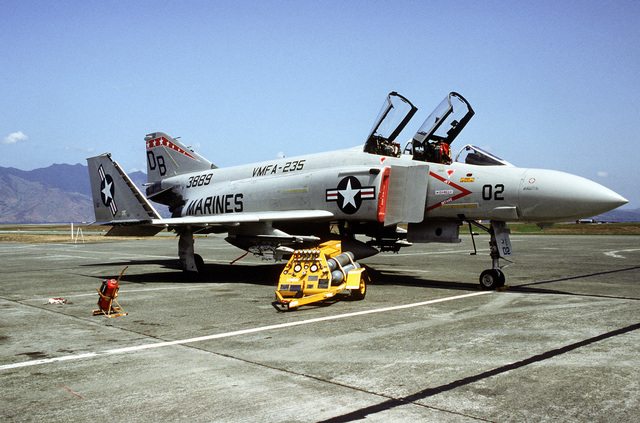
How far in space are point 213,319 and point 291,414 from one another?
14.2ft

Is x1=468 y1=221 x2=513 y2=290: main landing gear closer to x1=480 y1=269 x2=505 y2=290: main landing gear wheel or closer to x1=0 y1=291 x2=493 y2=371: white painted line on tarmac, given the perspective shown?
x1=480 y1=269 x2=505 y2=290: main landing gear wheel

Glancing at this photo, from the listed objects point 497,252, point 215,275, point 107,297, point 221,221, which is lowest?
point 215,275

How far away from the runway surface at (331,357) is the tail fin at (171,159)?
8942 millimetres

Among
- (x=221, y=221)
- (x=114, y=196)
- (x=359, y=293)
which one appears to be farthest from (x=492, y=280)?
(x=114, y=196)

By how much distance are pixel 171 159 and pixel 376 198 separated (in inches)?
399

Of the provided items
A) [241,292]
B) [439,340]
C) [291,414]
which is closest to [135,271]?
[241,292]

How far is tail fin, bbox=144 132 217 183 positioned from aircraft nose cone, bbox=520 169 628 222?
38.8ft

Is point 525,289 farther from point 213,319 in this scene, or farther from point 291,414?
point 291,414

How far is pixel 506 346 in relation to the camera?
5.82 meters

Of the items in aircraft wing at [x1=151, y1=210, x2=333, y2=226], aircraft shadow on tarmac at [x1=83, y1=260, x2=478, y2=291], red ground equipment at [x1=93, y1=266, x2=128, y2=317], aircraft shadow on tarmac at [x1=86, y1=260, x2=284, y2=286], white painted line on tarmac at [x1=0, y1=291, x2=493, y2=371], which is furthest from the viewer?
aircraft shadow on tarmac at [x1=86, y1=260, x2=284, y2=286]

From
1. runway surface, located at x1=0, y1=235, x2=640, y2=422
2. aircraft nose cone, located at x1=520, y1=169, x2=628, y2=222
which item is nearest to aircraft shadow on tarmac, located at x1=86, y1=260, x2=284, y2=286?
runway surface, located at x1=0, y1=235, x2=640, y2=422

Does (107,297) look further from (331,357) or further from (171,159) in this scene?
(171,159)

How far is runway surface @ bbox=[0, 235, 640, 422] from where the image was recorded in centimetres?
402

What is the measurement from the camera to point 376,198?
39.5ft
